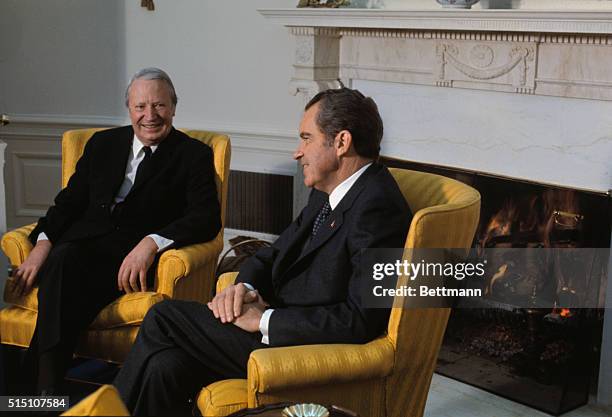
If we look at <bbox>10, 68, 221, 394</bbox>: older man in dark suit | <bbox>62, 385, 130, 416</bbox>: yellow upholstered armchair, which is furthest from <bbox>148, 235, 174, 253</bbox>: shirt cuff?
<bbox>62, 385, 130, 416</bbox>: yellow upholstered armchair

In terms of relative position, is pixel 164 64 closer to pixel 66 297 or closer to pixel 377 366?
pixel 66 297

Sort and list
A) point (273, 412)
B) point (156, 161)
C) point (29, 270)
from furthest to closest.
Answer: point (156, 161) → point (29, 270) → point (273, 412)

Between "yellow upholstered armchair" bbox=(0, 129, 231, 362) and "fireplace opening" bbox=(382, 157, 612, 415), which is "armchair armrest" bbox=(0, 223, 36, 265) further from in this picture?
"fireplace opening" bbox=(382, 157, 612, 415)

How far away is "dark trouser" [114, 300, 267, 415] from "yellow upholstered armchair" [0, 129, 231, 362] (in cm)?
56

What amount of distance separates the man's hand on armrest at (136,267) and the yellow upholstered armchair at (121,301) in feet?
0.10

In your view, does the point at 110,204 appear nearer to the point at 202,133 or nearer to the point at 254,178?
the point at 202,133

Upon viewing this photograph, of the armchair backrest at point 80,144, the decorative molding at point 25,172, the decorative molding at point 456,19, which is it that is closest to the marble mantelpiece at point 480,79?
the decorative molding at point 456,19

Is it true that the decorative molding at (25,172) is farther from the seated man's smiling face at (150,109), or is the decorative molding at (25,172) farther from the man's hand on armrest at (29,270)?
the man's hand on armrest at (29,270)

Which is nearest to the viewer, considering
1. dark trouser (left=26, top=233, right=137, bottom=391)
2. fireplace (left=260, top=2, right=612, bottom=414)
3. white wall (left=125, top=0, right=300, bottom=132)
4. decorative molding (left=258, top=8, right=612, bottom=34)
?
dark trouser (left=26, top=233, right=137, bottom=391)

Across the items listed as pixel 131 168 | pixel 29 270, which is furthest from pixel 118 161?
pixel 29 270

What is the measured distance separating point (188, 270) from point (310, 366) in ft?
3.27

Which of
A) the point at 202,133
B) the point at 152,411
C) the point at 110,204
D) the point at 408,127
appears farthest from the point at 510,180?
the point at 152,411

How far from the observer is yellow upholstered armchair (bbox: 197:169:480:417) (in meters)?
2.08

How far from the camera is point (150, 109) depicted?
3.18 meters
